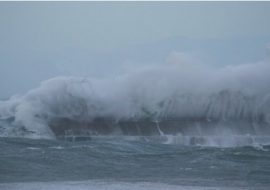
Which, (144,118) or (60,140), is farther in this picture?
(144,118)

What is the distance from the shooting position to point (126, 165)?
1473cm

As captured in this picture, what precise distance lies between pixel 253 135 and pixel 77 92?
8.22 metres

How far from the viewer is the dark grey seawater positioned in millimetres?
11720

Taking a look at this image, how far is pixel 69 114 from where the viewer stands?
76.1 feet

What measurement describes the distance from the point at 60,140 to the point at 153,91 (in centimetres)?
681

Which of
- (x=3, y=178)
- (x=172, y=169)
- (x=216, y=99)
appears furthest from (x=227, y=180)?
(x=216, y=99)

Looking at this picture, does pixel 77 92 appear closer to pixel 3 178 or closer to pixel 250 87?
pixel 250 87

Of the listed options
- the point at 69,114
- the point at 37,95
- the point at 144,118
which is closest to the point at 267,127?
the point at 144,118

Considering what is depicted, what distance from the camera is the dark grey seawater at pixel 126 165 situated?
38.4 feet

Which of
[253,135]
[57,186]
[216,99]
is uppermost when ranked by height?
[216,99]

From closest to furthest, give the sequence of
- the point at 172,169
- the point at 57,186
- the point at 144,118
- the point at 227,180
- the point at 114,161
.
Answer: the point at 57,186 < the point at 227,180 < the point at 172,169 < the point at 114,161 < the point at 144,118

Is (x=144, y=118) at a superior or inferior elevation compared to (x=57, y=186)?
superior

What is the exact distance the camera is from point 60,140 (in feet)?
66.9

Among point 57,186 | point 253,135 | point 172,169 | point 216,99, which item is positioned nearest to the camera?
point 57,186
